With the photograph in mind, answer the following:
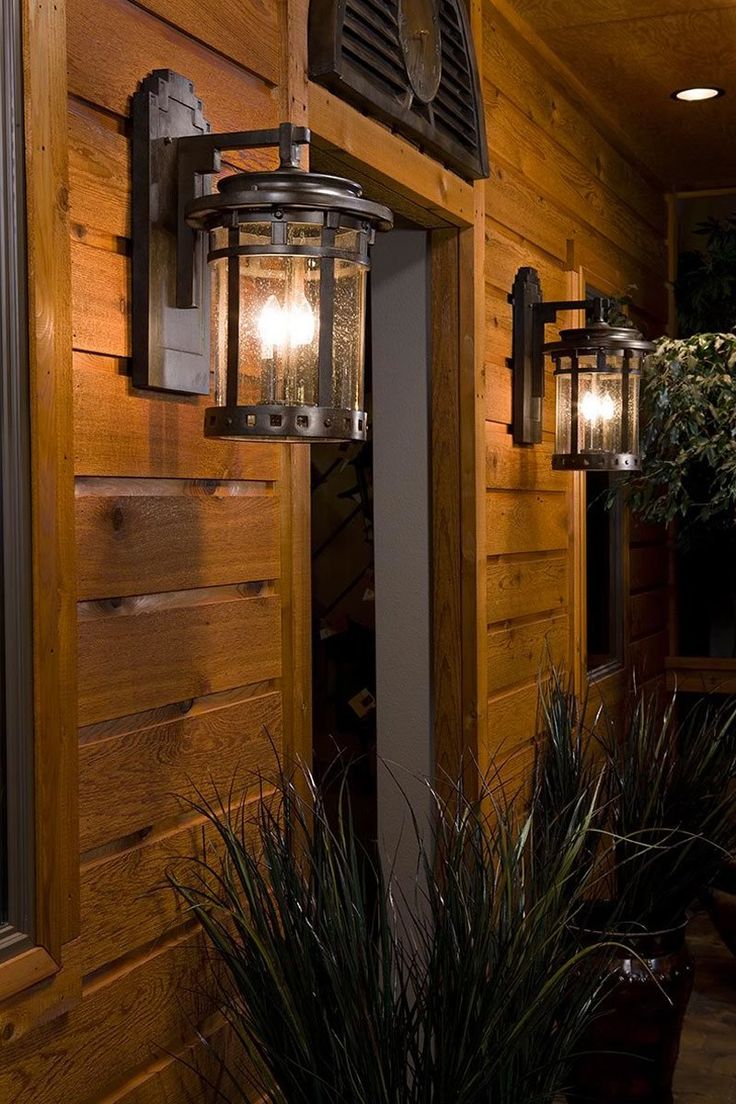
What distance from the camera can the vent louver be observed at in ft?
7.67

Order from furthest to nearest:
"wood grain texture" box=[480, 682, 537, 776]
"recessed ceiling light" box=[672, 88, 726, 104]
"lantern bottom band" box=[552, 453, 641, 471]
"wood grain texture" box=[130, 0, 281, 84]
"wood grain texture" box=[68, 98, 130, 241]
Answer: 1. "recessed ceiling light" box=[672, 88, 726, 104]
2. "lantern bottom band" box=[552, 453, 641, 471]
3. "wood grain texture" box=[480, 682, 537, 776]
4. "wood grain texture" box=[130, 0, 281, 84]
5. "wood grain texture" box=[68, 98, 130, 241]

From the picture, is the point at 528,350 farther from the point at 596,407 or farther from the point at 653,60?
the point at 653,60

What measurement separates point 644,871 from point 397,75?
176 cm

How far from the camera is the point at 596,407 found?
350cm

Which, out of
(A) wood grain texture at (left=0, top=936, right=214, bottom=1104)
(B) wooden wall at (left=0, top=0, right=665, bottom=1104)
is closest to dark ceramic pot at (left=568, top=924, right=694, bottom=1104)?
(B) wooden wall at (left=0, top=0, right=665, bottom=1104)

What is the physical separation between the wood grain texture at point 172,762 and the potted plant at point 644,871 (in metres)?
0.76

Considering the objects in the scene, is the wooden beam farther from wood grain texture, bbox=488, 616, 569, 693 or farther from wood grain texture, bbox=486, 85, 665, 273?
wood grain texture, bbox=488, 616, 569, 693

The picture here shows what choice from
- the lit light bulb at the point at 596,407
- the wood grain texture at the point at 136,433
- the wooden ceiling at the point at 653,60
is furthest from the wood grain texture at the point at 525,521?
the wood grain texture at the point at 136,433

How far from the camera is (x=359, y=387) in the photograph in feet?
6.13

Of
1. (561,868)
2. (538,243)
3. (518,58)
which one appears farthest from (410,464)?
(561,868)

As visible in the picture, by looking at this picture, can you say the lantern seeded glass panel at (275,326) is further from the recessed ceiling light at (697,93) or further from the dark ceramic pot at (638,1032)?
the recessed ceiling light at (697,93)

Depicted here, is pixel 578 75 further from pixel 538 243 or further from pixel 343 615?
pixel 343 615

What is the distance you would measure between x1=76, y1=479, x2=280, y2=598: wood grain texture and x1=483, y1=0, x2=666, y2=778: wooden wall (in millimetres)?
1313

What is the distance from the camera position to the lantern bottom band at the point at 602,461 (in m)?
3.48
